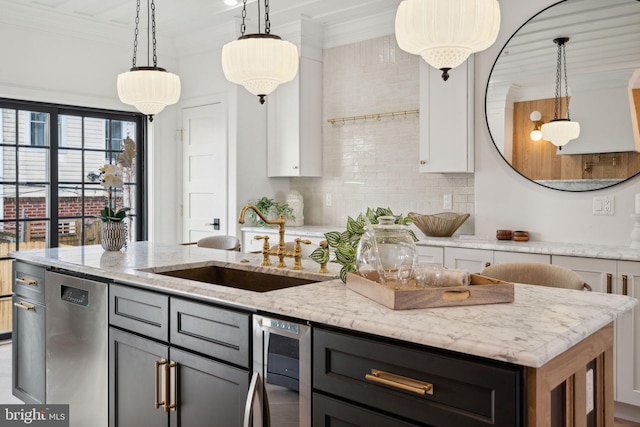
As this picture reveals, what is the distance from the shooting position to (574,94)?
3641 millimetres

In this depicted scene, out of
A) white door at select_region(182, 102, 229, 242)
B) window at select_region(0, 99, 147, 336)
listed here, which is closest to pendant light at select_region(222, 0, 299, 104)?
window at select_region(0, 99, 147, 336)

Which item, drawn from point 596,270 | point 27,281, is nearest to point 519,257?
point 596,270

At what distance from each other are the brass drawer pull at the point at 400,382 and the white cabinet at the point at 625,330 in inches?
87.9

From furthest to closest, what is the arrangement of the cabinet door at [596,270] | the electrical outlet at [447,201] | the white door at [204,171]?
the white door at [204,171]
the electrical outlet at [447,201]
the cabinet door at [596,270]

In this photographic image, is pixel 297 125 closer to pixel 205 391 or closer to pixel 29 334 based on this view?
pixel 29 334

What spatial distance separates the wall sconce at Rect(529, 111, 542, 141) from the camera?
150 inches

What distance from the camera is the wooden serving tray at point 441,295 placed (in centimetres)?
160

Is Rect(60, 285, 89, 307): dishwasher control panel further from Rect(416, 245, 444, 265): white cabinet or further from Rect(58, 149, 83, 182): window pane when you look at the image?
Rect(58, 149, 83, 182): window pane

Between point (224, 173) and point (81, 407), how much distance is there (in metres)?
3.10

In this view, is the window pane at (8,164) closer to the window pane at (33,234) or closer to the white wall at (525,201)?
the window pane at (33,234)

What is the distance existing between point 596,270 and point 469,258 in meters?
0.80

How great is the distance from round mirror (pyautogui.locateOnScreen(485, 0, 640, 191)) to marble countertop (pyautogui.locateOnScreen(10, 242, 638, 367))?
6.56 feet

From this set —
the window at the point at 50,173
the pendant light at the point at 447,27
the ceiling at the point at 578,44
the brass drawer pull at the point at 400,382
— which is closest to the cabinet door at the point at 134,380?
the brass drawer pull at the point at 400,382

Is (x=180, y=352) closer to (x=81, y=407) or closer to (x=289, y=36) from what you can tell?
(x=81, y=407)
